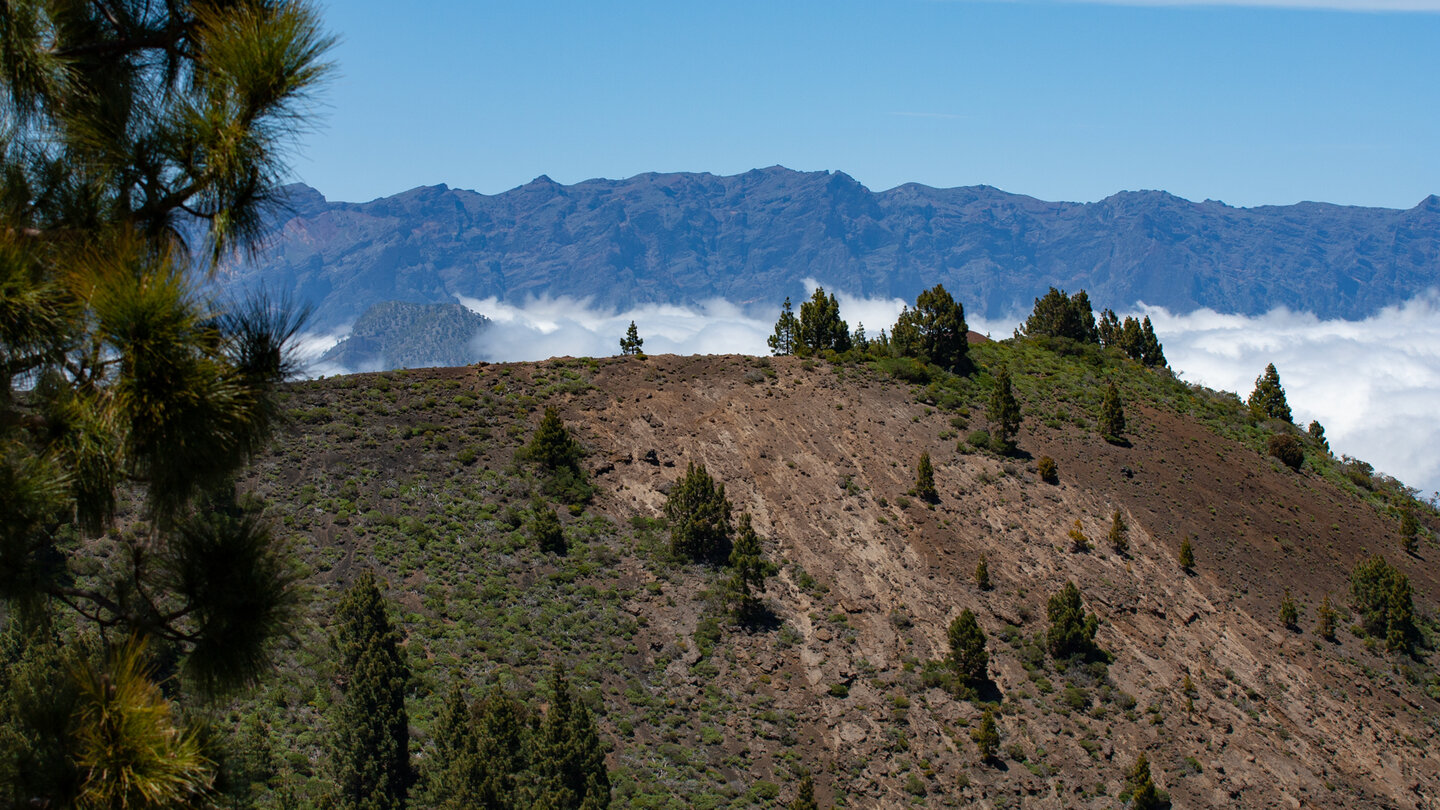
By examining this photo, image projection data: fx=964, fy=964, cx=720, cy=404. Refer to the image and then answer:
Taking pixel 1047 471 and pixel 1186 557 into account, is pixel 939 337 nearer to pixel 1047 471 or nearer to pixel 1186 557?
pixel 1047 471

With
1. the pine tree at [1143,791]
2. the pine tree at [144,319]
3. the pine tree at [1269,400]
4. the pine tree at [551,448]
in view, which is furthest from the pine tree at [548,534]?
the pine tree at [1269,400]

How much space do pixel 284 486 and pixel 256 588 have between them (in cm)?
3140

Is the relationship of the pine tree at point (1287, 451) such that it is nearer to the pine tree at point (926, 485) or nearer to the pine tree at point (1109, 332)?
the pine tree at point (1109, 332)

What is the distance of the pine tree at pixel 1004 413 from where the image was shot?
144 ft

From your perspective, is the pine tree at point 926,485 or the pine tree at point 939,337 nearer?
the pine tree at point 926,485

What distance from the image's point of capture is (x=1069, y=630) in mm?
33125

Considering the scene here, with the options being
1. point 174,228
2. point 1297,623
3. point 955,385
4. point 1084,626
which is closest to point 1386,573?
point 1297,623

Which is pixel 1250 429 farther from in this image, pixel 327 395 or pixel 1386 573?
pixel 327 395

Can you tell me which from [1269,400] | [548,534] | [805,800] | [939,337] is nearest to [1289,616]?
[939,337]

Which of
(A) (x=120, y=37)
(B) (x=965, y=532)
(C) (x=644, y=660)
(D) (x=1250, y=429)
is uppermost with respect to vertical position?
(A) (x=120, y=37)

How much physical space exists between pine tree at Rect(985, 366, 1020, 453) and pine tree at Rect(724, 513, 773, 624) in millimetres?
15046

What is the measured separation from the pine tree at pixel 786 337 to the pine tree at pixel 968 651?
78.3 feet

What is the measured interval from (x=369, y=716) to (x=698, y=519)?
1463cm

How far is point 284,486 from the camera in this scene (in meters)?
34.5
